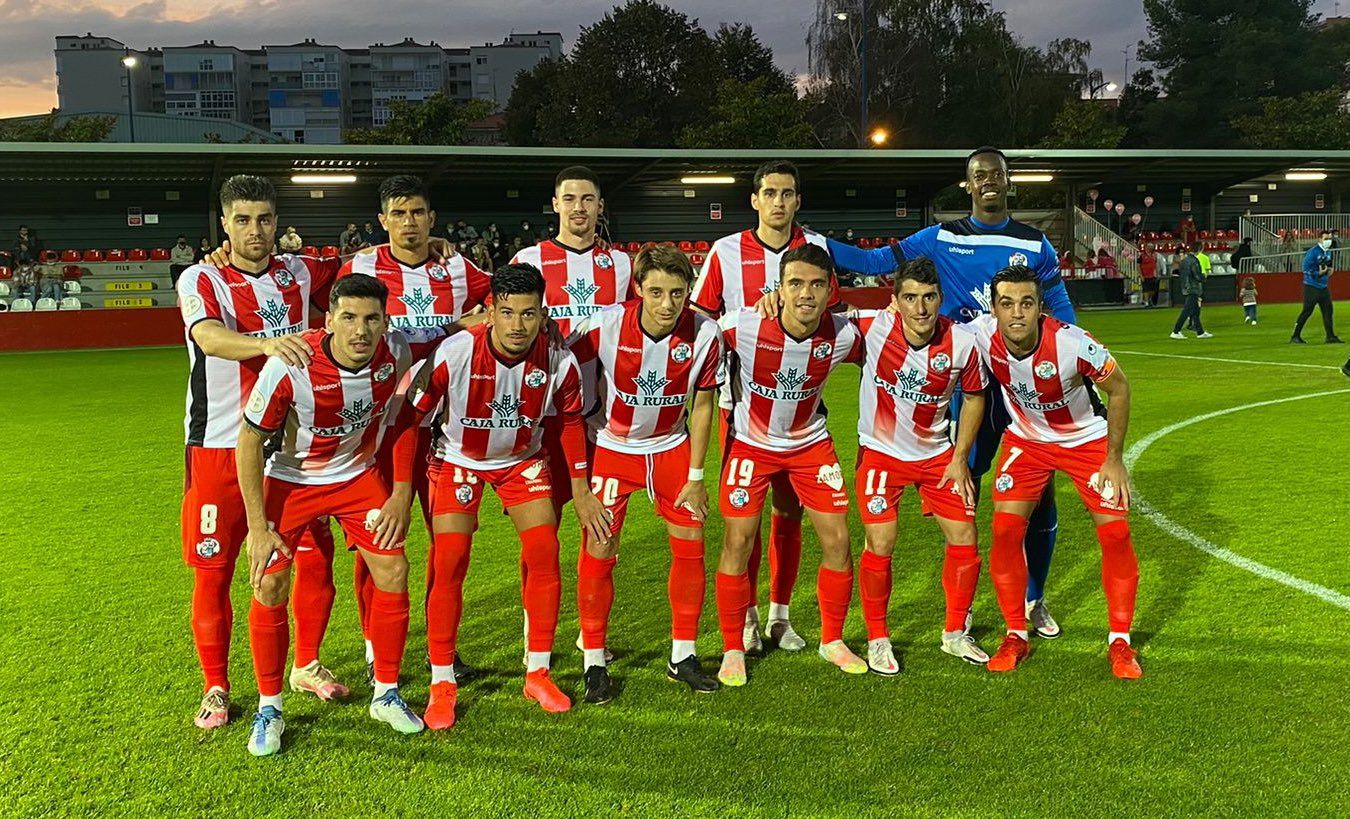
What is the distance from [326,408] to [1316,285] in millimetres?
17610

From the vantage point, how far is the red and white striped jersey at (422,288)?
4289 mm

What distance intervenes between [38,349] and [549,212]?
533 inches

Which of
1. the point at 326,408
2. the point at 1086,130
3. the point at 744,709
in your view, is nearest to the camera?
the point at 326,408

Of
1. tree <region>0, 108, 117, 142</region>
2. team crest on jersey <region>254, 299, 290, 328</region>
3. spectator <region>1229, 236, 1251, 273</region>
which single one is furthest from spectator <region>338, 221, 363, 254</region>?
spectator <region>1229, 236, 1251, 273</region>

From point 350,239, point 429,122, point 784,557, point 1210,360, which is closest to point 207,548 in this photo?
point 784,557

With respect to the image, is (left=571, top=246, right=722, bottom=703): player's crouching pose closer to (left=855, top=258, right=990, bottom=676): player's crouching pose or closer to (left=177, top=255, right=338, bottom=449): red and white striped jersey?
(left=855, top=258, right=990, bottom=676): player's crouching pose

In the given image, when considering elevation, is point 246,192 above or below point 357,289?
above

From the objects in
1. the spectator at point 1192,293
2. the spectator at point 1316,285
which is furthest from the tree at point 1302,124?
the spectator at point 1316,285

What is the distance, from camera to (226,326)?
12.6ft

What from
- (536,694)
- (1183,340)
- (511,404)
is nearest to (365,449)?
(511,404)

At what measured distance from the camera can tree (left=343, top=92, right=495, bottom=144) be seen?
143ft

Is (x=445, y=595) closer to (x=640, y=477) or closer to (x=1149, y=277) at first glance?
(x=640, y=477)

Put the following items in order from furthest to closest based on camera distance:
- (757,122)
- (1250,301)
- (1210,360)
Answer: (757,122)
(1250,301)
(1210,360)

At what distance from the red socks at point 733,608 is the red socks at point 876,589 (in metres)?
0.52
